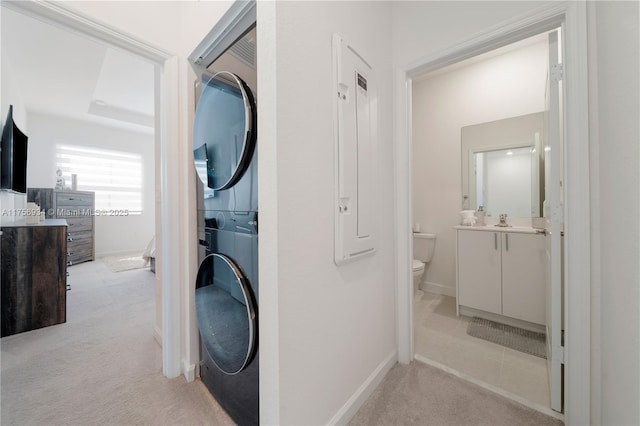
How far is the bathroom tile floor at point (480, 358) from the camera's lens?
1.34 meters

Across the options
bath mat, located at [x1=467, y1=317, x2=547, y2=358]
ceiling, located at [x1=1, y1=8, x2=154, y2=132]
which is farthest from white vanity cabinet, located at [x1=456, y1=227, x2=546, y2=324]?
ceiling, located at [x1=1, y1=8, x2=154, y2=132]

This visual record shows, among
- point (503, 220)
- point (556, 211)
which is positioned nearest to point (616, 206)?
point (556, 211)

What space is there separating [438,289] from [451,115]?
206cm

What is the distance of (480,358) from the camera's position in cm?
159

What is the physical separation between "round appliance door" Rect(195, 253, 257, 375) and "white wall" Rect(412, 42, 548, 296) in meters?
2.50

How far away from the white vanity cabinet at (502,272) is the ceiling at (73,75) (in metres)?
3.55

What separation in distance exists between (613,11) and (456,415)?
1.79 meters

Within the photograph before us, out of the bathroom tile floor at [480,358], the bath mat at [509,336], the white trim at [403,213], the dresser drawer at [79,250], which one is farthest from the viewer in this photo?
the dresser drawer at [79,250]

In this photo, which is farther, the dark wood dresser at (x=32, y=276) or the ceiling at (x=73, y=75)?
the ceiling at (x=73, y=75)

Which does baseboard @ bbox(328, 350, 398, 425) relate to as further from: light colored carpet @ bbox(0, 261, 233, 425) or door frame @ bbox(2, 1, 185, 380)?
door frame @ bbox(2, 1, 185, 380)

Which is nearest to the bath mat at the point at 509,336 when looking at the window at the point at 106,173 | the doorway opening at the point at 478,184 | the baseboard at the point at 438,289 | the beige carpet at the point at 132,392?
the doorway opening at the point at 478,184

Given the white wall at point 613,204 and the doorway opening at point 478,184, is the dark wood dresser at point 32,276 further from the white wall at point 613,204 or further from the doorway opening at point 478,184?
the white wall at point 613,204

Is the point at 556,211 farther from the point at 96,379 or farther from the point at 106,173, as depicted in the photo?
the point at 106,173

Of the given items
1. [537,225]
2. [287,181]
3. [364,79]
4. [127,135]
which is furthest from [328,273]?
[127,135]
